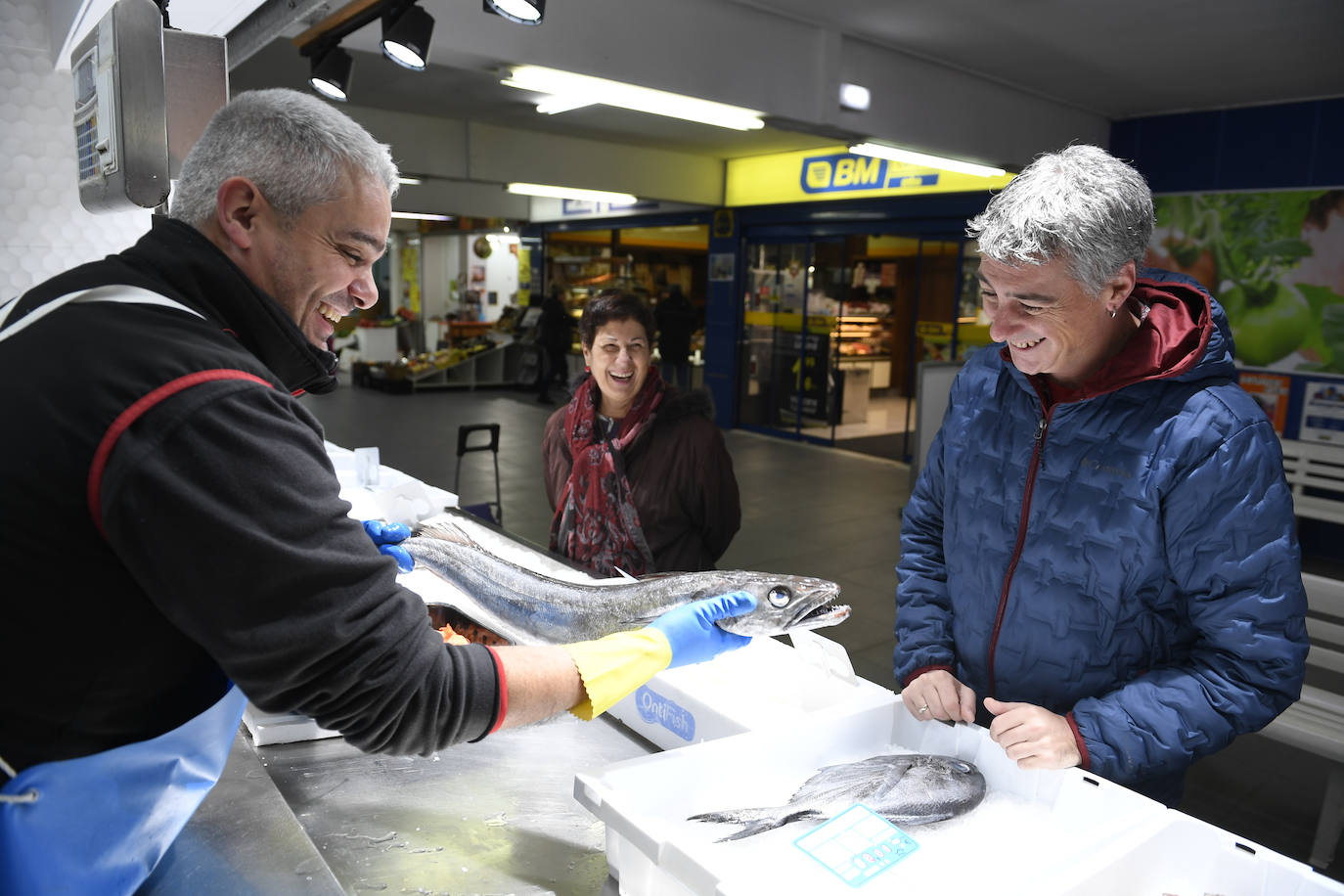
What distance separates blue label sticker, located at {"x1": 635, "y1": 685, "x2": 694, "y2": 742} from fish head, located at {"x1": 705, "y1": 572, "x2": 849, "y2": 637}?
23 centimetres

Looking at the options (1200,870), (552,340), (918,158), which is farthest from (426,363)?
(1200,870)

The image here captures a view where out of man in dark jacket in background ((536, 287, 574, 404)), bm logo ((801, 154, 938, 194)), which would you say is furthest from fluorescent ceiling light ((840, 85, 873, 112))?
man in dark jacket in background ((536, 287, 574, 404))

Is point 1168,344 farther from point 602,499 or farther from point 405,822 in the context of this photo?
point 602,499

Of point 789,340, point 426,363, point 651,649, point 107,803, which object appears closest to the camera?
point 107,803

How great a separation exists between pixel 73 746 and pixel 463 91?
8.55 m

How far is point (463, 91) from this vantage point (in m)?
8.53

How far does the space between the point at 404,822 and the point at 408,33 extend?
3.49 m

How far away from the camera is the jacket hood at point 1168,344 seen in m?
1.53

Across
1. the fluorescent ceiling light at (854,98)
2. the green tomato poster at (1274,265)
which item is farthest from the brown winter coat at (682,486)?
the green tomato poster at (1274,265)

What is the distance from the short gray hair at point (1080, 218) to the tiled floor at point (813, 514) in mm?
2814

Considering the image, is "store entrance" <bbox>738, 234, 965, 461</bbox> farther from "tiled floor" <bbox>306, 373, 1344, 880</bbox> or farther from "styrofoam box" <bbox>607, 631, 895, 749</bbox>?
"styrofoam box" <bbox>607, 631, 895, 749</bbox>

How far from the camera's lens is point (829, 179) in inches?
418

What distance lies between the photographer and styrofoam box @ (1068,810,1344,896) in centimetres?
114

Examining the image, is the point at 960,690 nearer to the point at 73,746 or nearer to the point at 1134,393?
the point at 1134,393
